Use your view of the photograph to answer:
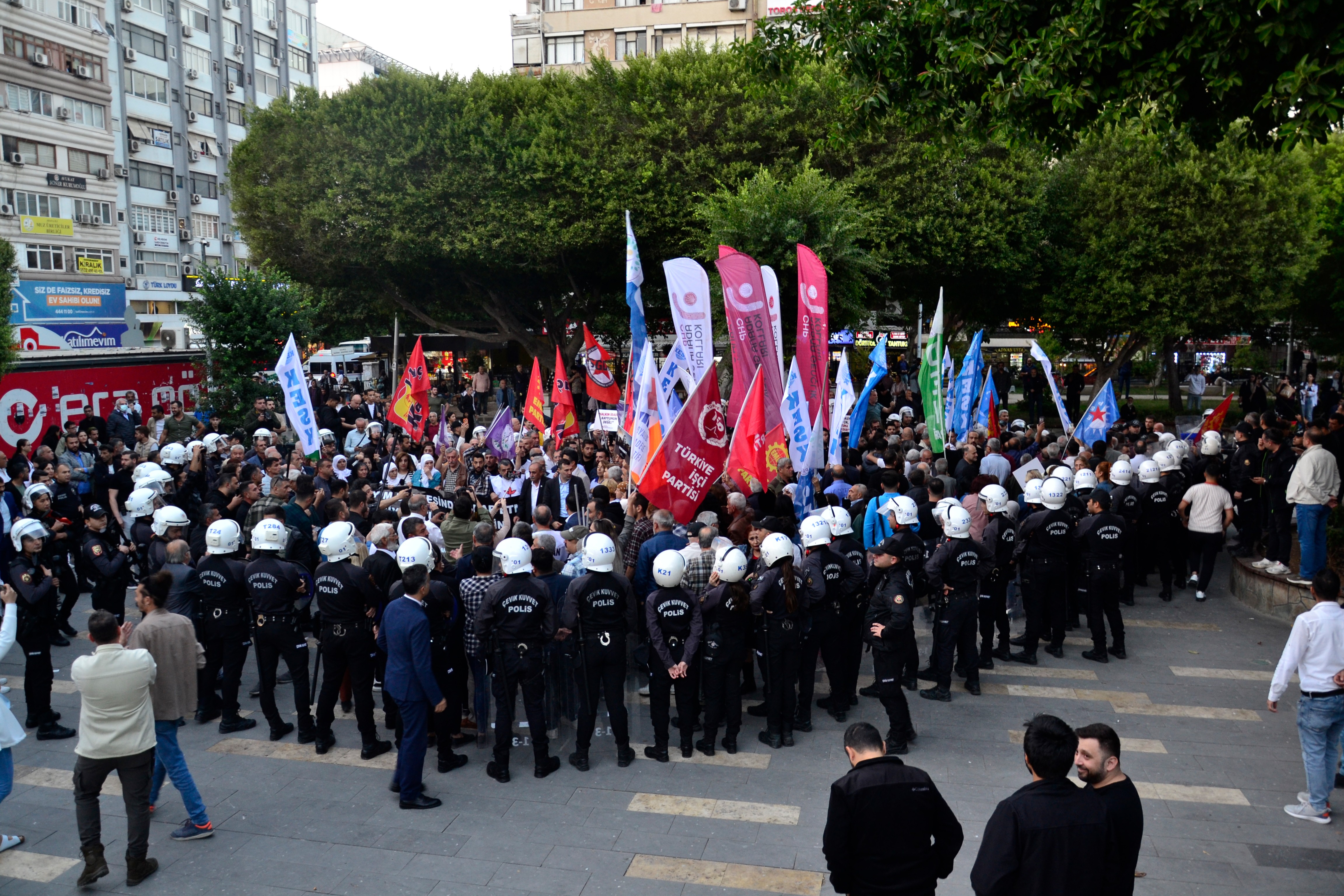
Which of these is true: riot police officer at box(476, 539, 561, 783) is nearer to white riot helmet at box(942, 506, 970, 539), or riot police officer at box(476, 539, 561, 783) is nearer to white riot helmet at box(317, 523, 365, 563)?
white riot helmet at box(317, 523, 365, 563)

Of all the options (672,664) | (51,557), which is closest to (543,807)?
(672,664)

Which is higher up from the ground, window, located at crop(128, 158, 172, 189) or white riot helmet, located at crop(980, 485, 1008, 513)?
window, located at crop(128, 158, 172, 189)

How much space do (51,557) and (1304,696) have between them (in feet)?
36.6

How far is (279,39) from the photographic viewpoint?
6384 cm

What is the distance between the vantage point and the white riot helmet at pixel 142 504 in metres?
10.5

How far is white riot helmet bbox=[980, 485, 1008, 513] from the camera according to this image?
9.94 meters

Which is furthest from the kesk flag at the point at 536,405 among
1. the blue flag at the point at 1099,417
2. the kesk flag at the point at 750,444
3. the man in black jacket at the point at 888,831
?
the man in black jacket at the point at 888,831

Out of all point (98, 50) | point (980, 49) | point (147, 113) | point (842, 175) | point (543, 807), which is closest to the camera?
point (543, 807)

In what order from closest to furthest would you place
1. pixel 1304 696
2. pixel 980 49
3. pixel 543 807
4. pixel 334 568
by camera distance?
pixel 1304 696 → pixel 543 807 → pixel 334 568 → pixel 980 49

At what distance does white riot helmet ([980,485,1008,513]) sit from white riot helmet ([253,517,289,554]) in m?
6.69

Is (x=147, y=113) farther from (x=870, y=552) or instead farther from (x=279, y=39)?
(x=870, y=552)

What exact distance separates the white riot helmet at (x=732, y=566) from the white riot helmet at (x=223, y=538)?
13.8 feet

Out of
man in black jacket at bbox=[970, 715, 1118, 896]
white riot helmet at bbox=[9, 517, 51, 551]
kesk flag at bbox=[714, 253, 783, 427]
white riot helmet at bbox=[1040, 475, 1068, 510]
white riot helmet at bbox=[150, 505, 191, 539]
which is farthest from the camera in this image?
kesk flag at bbox=[714, 253, 783, 427]

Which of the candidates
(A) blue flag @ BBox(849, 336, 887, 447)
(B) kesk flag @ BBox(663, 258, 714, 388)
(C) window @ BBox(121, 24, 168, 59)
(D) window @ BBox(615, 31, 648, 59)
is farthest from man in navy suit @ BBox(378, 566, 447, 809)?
(C) window @ BBox(121, 24, 168, 59)
